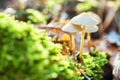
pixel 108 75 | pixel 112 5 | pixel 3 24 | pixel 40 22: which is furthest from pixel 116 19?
pixel 3 24

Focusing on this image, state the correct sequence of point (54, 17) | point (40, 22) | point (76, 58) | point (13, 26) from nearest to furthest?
point (13, 26) → point (76, 58) → point (40, 22) → point (54, 17)

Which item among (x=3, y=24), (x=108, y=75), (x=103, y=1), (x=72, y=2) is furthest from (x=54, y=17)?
(x=3, y=24)

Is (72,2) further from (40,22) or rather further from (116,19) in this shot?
(40,22)

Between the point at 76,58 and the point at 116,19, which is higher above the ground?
the point at 116,19

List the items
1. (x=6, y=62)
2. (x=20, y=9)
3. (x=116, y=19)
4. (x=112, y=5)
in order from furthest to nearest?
(x=112, y=5) < (x=116, y=19) < (x=20, y=9) < (x=6, y=62)

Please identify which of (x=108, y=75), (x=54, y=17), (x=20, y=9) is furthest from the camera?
(x=54, y=17)

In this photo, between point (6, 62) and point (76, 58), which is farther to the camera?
point (76, 58)

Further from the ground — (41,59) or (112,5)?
(112,5)

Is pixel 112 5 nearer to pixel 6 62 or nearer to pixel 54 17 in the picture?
pixel 54 17

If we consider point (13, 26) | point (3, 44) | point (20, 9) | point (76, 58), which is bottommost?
point (76, 58)
